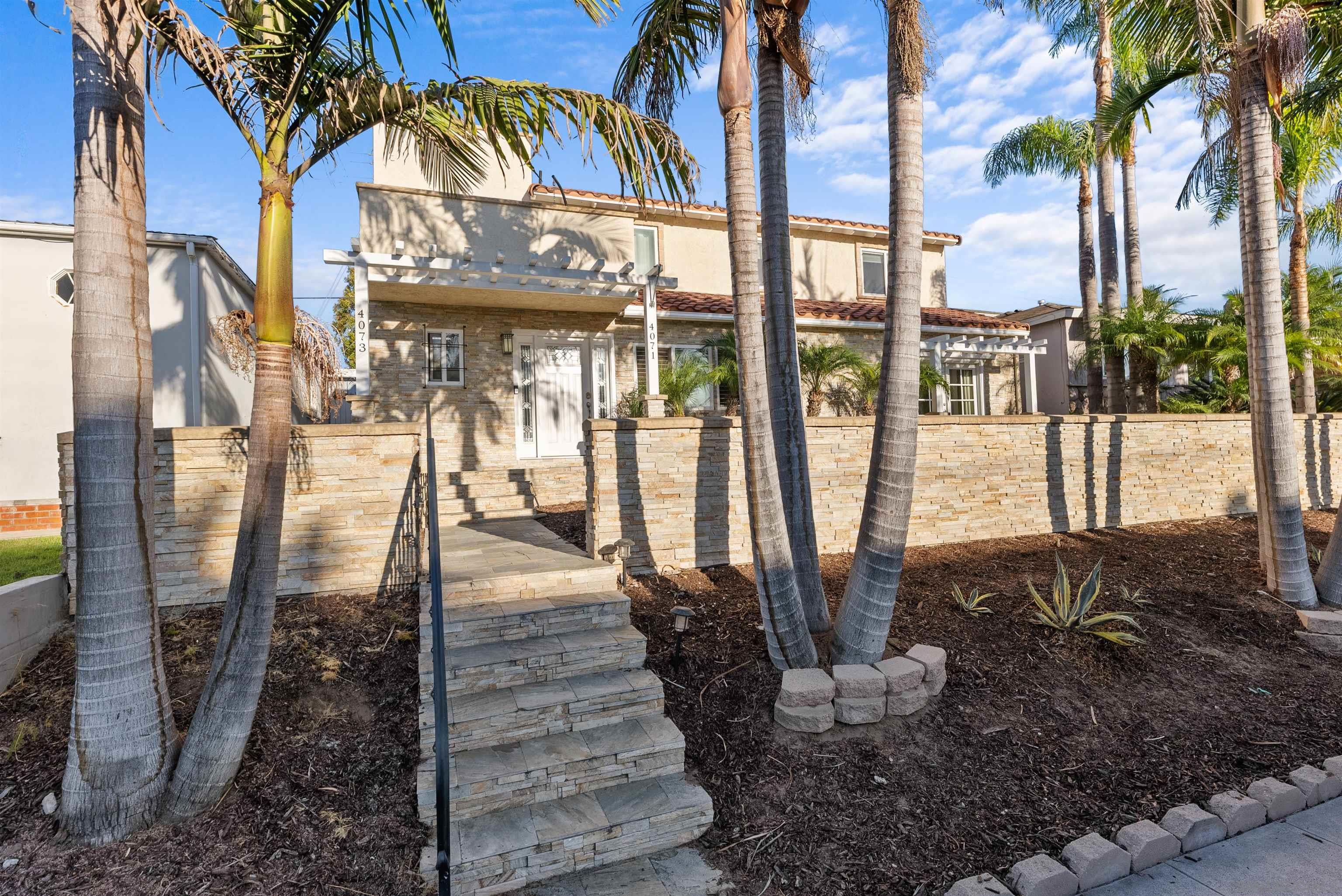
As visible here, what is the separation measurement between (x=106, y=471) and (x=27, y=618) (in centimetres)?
227

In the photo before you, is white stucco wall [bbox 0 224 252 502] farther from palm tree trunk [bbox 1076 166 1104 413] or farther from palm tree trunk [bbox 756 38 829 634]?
palm tree trunk [bbox 1076 166 1104 413]

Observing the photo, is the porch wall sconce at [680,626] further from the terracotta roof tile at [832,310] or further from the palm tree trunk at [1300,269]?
the palm tree trunk at [1300,269]

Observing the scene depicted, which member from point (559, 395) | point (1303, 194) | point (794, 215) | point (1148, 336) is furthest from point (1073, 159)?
point (559, 395)

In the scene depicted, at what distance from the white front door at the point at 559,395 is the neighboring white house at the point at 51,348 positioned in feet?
16.2

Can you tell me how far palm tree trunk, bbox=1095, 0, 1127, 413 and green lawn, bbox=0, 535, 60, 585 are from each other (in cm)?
1569

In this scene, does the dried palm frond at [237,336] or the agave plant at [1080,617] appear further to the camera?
the dried palm frond at [237,336]

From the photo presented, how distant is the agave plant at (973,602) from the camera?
5.15m

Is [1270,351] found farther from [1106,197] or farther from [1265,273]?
[1106,197]

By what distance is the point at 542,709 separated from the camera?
352 centimetres

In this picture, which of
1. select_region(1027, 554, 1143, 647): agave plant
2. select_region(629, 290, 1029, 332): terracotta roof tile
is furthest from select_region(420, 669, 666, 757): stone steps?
select_region(629, 290, 1029, 332): terracotta roof tile

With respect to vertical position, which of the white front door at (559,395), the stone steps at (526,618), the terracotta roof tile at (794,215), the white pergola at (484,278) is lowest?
the stone steps at (526,618)

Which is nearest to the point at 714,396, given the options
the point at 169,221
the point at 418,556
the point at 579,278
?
the point at 579,278

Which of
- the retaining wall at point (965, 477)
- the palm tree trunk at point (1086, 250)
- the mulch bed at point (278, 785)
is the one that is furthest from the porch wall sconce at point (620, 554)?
the palm tree trunk at point (1086, 250)

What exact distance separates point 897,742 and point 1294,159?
547 inches
